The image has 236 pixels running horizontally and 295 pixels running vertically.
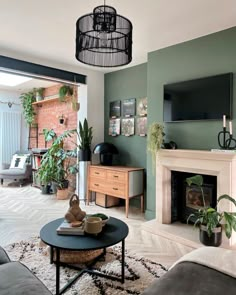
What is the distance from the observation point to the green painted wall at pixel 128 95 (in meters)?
4.27

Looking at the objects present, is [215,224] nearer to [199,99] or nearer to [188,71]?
[199,99]

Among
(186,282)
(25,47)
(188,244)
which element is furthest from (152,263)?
(25,47)

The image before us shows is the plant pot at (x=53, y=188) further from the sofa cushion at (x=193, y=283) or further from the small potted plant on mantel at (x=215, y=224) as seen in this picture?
the sofa cushion at (x=193, y=283)

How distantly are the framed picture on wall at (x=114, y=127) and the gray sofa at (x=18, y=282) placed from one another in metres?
3.39

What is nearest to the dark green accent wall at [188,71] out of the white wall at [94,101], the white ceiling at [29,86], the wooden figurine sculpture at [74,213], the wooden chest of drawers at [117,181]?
the wooden chest of drawers at [117,181]

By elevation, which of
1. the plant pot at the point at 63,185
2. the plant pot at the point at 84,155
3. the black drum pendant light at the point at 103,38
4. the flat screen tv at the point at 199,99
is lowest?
the plant pot at the point at 63,185

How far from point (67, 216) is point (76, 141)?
3.26 m

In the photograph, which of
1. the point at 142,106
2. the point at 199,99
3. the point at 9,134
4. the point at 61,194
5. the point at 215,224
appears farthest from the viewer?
the point at 9,134

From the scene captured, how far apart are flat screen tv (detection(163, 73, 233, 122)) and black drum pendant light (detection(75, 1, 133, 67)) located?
1335mm

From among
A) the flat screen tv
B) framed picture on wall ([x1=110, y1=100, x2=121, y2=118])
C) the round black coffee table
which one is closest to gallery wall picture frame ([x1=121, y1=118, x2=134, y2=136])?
framed picture on wall ([x1=110, y1=100, x2=121, y2=118])

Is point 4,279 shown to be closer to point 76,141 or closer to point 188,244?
point 188,244

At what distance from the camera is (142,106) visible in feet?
13.8

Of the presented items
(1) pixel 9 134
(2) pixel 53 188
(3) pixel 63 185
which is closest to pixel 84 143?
(3) pixel 63 185

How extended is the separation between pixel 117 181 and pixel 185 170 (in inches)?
47.2
